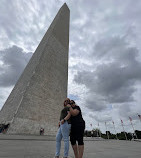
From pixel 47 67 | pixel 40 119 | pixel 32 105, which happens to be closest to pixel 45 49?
pixel 47 67

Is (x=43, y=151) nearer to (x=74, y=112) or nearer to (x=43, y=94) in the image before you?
(x=74, y=112)

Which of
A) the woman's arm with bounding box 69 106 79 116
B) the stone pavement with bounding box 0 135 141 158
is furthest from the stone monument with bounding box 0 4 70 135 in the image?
the woman's arm with bounding box 69 106 79 116

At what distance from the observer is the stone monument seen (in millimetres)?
12719

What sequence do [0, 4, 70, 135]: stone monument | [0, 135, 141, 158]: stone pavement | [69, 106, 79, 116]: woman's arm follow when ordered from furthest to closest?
[0, 4, 70, 135]: stone monument < [0, 135, 141, 158]: stone pavement < [69, 106, 79, 116]: woman's arm

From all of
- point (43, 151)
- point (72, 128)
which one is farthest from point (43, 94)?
point (72, 128)

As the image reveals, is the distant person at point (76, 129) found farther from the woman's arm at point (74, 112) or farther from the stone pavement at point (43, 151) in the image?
the stone pavement at point (43, 151)

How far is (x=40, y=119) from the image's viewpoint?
1400 cm

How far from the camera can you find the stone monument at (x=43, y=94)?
501 inches

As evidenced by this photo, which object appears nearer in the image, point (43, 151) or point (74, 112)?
point (74, 112)

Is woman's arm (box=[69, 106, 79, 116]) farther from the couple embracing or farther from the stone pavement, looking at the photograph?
the stone pavement

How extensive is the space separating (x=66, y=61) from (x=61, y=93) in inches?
278

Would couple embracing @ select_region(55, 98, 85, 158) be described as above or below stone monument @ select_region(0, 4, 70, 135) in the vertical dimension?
below

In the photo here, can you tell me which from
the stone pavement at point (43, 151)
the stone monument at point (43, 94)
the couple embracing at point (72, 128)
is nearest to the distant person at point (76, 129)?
the couple embracing at point (72, 128)

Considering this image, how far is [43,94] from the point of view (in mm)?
15555
